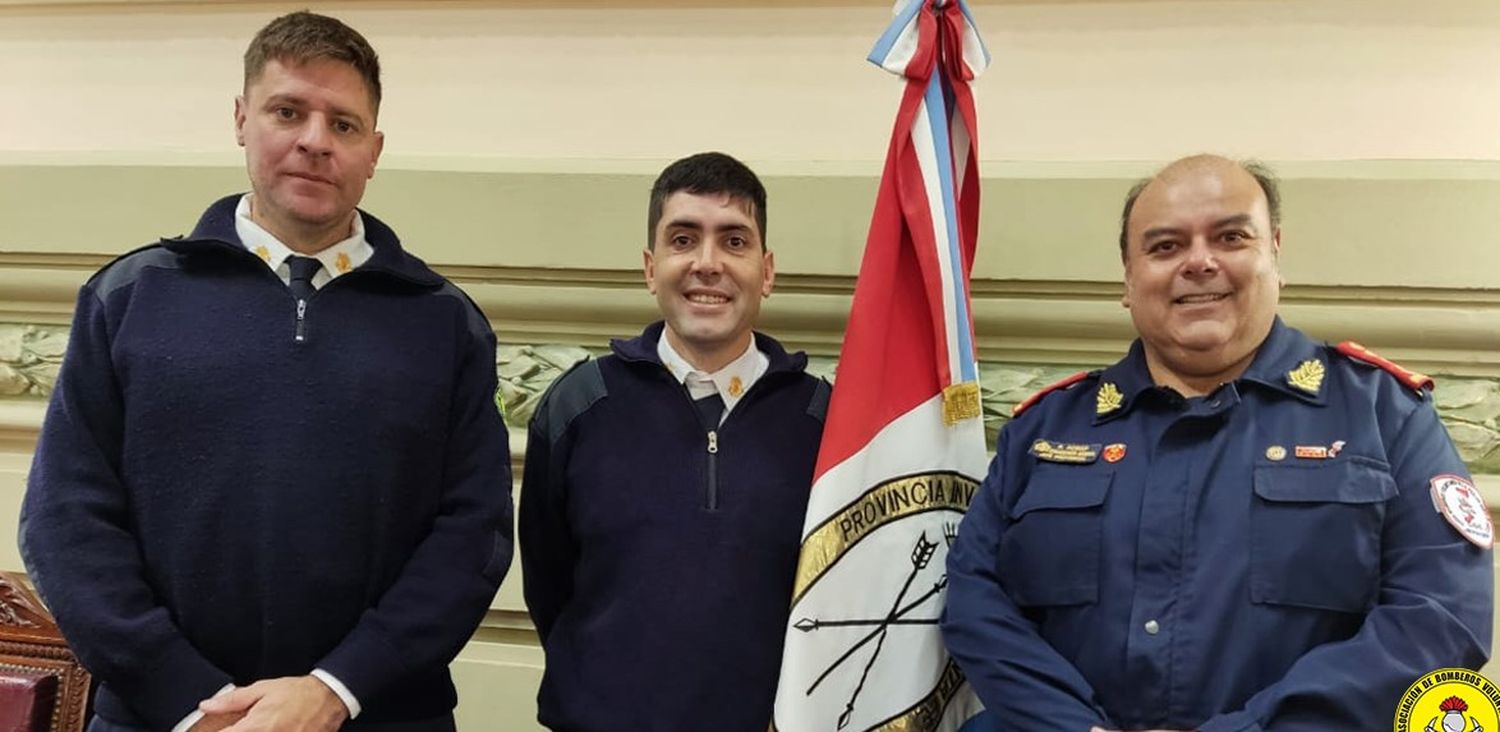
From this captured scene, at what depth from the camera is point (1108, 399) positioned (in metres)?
1.37

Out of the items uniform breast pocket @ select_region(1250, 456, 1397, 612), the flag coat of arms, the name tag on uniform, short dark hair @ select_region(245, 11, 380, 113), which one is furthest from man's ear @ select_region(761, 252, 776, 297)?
uniform breast pocket @ select_region(1250, 456, 1397, 612)

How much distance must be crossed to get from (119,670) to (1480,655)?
1499 mm

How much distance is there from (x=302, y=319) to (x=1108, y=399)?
3.33 ft

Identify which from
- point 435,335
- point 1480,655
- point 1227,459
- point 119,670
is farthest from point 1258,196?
point 119,670

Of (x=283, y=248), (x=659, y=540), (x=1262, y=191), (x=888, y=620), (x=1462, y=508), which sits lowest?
(x=888, y=620)

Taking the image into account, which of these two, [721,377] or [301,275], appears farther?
[721,377]

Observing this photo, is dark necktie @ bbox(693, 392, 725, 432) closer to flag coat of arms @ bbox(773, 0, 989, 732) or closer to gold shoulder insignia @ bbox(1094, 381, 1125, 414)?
flag coat of arms @ bbox(773, 0, 989, 732)

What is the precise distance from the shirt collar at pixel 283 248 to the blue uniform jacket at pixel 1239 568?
0.89 m

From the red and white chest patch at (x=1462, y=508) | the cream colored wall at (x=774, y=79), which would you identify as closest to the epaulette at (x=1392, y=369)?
the red and white chest patch at (x=1462, y=508)

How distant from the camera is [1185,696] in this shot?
1.19m

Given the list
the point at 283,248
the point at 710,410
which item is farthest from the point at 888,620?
the point at 283,248

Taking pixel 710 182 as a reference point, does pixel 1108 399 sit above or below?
below

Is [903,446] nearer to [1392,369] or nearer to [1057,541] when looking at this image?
[1057,541]

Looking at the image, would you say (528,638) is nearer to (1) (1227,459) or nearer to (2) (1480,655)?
(1) (1227,459)
